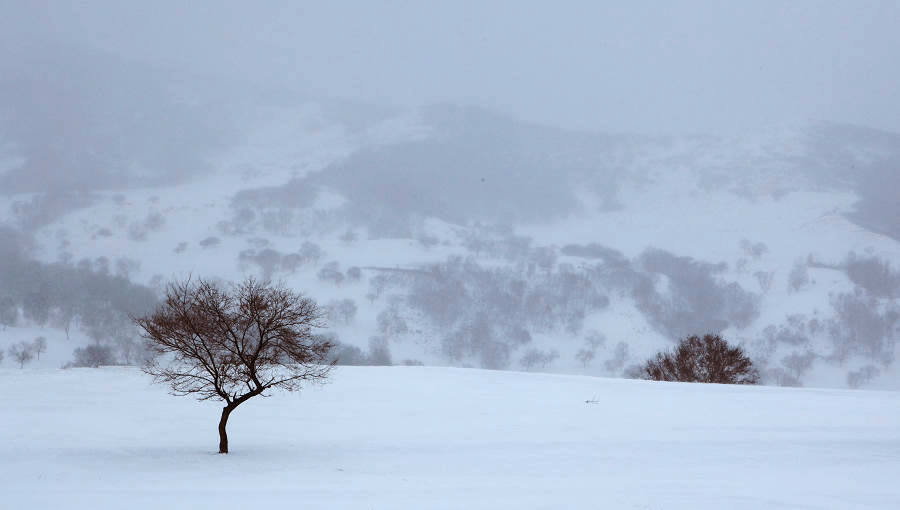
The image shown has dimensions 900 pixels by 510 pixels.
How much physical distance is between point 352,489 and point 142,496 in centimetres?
577

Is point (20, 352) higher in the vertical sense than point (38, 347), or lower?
lower

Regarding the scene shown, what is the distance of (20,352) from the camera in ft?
617

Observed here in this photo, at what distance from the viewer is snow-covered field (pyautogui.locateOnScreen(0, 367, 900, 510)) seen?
1970cm

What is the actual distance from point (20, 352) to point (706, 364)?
185 m

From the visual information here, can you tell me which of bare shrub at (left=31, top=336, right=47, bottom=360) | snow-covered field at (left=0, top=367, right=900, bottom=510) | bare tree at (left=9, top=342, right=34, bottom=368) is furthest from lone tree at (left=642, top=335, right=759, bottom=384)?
bare shrub at (left=31, top=336, right=47, bottom=360)

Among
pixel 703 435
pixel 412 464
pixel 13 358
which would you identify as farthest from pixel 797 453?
pixel 13 358

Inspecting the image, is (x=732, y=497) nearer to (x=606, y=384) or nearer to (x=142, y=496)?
(x=142, y=496)

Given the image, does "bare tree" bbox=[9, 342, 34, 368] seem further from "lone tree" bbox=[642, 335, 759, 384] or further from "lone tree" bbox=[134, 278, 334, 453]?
"lone tree" bbox=[134, 278, 334, 453]

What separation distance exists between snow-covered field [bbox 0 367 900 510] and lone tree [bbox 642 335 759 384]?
51.2 ft

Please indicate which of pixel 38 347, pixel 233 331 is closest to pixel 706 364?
pixel 233 331

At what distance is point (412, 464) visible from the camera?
26625 mm

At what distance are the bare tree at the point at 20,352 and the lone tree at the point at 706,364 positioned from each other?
170 metres

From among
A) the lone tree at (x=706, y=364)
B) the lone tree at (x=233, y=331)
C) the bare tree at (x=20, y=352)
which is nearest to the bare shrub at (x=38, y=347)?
the bare tree at (x=20, y=352)

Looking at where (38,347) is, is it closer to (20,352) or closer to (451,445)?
(20,352)
